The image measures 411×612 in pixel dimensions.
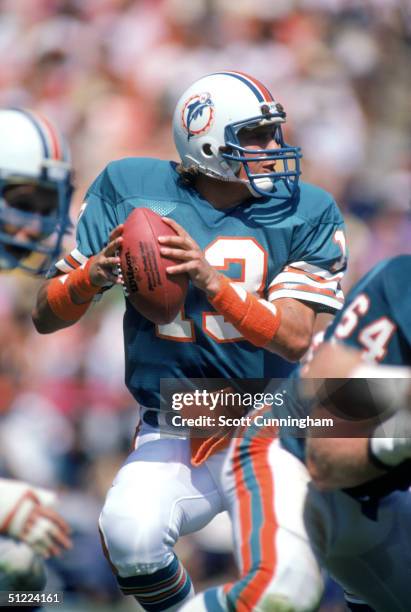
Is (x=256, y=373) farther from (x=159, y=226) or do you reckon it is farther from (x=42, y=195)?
(x=42, y=195)

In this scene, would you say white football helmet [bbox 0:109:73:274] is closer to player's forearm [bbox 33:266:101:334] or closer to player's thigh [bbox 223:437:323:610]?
player's forearm [bbox 33:266:101:334]

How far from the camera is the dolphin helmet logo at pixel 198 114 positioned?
3268 mm

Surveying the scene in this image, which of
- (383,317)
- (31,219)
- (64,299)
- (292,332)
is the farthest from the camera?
(31,219)

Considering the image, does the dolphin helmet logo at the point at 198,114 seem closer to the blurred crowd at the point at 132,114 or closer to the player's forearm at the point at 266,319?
the player's forearm at the point at 266,319

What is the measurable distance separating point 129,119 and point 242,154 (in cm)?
266

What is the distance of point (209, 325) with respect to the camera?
3168 mm

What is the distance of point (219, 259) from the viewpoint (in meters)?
3.18

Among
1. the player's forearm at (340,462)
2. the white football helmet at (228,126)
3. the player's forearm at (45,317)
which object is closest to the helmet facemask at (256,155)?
the white football helmet at (228,126)

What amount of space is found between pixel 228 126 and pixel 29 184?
725 mm

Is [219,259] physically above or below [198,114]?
below

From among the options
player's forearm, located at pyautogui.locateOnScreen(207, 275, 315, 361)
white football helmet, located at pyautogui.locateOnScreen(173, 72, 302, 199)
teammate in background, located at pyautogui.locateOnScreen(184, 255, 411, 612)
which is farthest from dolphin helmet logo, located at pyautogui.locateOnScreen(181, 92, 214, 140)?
teammate in background, located at pyautogui.locateOnScreen(184, 255, 411, 612)

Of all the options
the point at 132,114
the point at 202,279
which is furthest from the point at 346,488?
the point at 132,114

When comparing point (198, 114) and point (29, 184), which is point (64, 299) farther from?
point (198, 114)

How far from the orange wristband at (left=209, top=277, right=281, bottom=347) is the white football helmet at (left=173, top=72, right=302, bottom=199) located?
38cm
